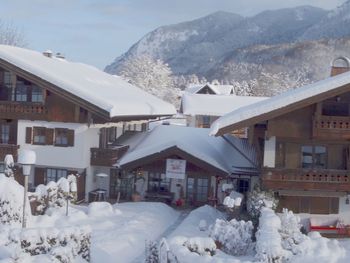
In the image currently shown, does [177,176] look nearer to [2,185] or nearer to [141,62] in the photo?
[2,185]

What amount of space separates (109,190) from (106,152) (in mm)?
2320

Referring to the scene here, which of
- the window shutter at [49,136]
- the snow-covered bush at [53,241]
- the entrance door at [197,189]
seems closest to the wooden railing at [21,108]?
the window shutter at [49,136]

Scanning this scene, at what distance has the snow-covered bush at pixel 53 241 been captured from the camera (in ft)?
46.1

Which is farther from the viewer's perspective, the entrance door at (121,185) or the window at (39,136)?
the entrance door at (121,185)

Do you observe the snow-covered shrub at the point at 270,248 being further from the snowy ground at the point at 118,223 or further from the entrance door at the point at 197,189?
the entrance door at the point at 197,189

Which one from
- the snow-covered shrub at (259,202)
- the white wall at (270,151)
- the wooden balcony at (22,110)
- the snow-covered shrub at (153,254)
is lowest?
the snow-covered shrub at (153,254)

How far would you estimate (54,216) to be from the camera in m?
21.0

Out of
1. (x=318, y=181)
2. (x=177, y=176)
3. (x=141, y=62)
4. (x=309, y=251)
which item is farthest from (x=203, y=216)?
(x=141, y=62)

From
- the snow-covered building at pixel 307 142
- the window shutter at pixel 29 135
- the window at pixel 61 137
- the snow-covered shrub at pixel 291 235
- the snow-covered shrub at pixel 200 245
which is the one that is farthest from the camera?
the window shutter at pixel 29 135

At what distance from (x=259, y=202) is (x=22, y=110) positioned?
13.2 meters

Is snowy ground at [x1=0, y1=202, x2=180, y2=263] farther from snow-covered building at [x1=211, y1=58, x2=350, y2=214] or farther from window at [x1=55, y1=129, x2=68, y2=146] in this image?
snow-covered building at [x1=211, y1=58, x2=350, y2=214]

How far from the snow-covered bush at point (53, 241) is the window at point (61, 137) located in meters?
12.6


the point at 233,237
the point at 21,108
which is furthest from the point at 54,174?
the point at 233,237

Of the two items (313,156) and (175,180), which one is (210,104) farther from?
(313,156)
